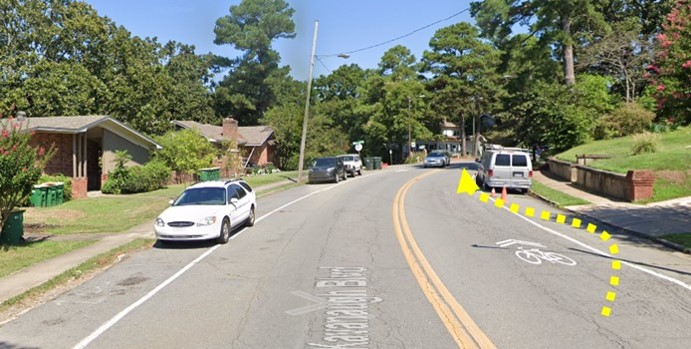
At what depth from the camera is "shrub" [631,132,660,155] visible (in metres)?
26.6

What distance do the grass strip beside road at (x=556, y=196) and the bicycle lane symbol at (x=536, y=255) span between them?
8.54 metres

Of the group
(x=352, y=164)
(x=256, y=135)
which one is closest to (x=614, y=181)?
(x=352, y=164)

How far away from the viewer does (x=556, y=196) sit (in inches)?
906

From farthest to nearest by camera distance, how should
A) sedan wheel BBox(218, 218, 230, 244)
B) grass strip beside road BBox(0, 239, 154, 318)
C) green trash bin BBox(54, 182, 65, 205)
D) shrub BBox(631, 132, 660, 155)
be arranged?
shrub BBox(631, 132, 660, 155)
green trash bin BBox(54, 182, 65, 205)
sedan wheel BBox(218, 218, 230, 244)
grass strip beside road BBox(0, 239, 154, 318)

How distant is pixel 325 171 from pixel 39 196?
16810 mm

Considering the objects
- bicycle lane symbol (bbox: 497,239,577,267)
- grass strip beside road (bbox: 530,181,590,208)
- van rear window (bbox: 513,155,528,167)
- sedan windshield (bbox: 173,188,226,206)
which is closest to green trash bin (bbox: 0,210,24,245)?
sedan windshield (bbox: 173,188,226,206)

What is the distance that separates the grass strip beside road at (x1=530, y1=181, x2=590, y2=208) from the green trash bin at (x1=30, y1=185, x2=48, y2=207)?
19679 millimetres

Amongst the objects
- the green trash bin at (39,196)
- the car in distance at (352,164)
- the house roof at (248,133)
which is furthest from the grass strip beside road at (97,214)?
the house roof at (248,133)

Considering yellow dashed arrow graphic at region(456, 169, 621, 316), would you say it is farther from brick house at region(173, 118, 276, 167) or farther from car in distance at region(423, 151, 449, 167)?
brick house at region(173, 118, 276, 167)

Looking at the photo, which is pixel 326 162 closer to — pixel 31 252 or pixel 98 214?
pixel 98 214

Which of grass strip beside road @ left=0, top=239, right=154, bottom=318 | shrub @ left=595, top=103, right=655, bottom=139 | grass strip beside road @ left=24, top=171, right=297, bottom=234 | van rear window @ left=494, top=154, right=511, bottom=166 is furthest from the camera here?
shrub @ left=595, top=103, right=655, bottom=139

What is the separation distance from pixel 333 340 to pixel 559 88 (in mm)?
35809

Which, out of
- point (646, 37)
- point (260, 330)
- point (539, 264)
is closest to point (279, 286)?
point (260, 330)

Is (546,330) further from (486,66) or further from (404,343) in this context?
(486,66)
